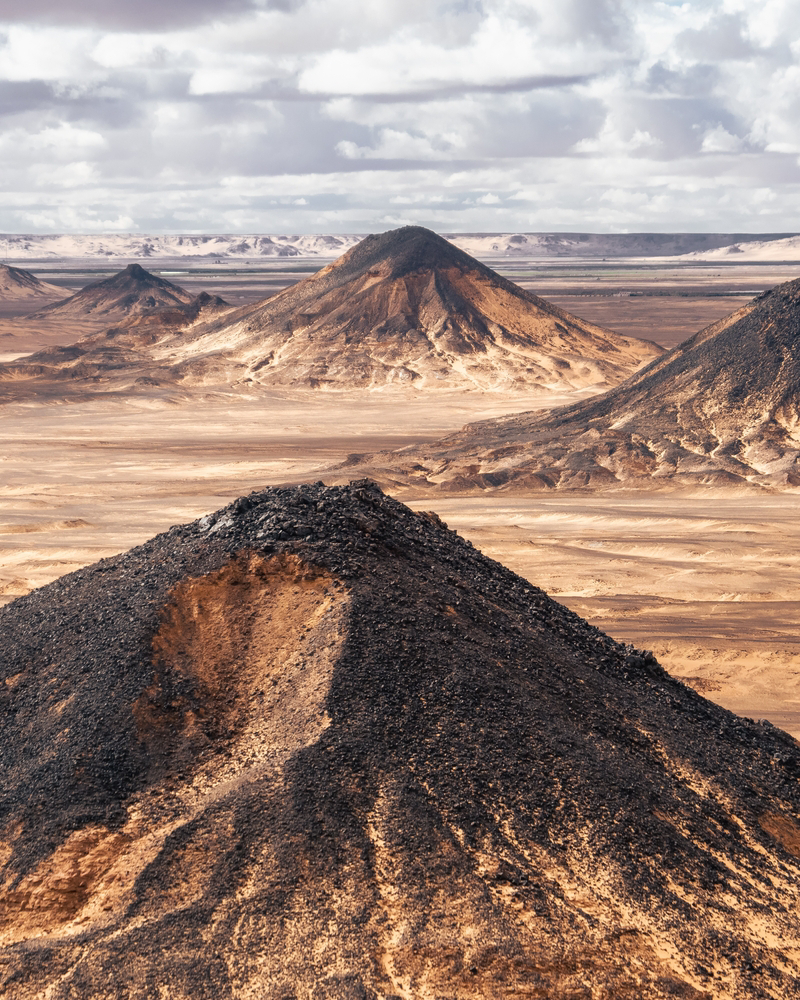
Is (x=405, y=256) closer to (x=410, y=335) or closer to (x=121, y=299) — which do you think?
(x=410, y=335)

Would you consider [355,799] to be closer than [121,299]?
Yes

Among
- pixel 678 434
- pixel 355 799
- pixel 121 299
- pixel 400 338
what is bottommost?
A: pixel 355 799

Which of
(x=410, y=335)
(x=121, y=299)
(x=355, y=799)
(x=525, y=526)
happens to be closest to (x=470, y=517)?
(x=525, y=526)

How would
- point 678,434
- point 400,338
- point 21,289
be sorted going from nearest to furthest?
point 678,434 → point 400,338 → point 21,289

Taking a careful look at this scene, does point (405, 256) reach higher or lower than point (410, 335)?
higher

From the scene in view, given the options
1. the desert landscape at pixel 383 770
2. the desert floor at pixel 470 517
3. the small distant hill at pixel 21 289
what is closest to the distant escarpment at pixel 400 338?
the desert floor at pixel 470 517

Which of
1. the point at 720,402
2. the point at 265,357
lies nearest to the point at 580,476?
the point at 720,402

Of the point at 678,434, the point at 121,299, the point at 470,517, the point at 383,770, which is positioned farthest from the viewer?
the point at 121,299

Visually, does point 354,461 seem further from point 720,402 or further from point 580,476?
point 720,402
